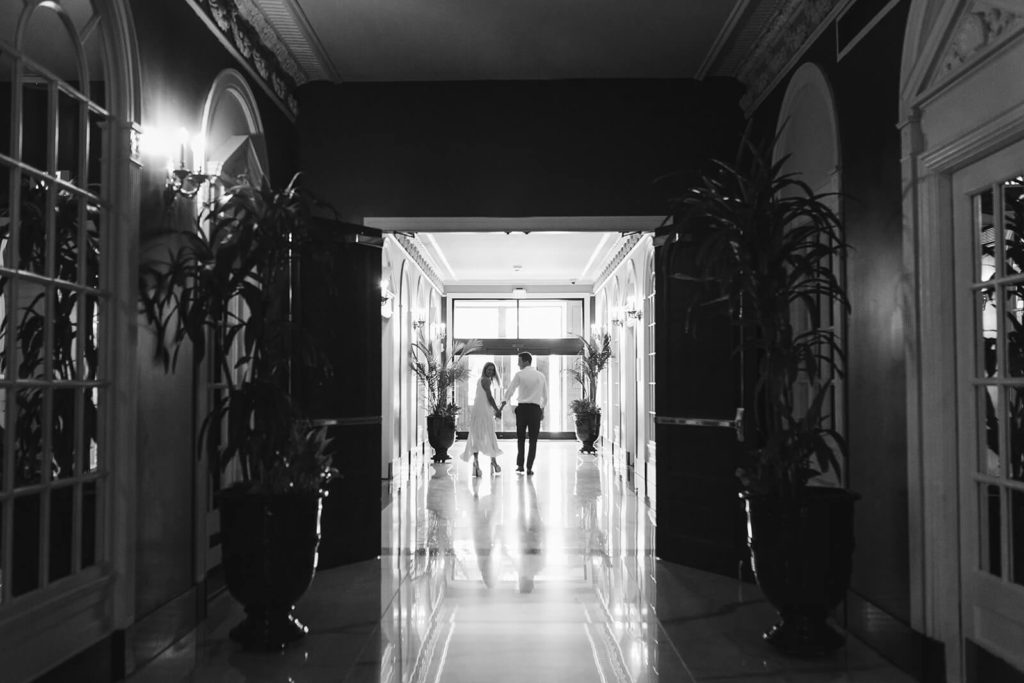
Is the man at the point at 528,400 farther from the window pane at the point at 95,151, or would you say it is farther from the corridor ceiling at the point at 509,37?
the window pane at the point at 95,151

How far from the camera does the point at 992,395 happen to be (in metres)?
3.37

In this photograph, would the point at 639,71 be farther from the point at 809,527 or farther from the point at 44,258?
the point at 44,258

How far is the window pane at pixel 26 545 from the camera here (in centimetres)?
300

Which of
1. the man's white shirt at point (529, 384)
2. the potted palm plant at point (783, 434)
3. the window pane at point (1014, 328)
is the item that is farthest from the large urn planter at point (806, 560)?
the man's white shirt at point (529, 384)

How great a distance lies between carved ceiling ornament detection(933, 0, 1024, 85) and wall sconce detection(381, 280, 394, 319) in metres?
8.04

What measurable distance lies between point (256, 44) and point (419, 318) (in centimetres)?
978

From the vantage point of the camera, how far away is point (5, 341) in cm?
291

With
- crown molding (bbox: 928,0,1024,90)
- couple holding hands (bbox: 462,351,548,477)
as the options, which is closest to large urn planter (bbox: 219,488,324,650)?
crown molding (bbox: 928,0,1024,90)

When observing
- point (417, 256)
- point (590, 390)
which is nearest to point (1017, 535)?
point (417, 256)

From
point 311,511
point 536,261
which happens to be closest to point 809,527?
point 311,511

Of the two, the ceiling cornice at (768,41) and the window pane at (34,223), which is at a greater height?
the ceiling cornice at (768,41)

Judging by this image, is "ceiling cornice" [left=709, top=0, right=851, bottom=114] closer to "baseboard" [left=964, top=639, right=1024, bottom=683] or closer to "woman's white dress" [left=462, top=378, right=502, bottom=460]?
"baseboard" [left=964, top=639, right=1024, bottom=683]

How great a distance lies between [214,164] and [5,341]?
2244 millimetres

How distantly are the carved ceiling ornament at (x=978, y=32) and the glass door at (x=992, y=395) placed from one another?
379 millimetres
